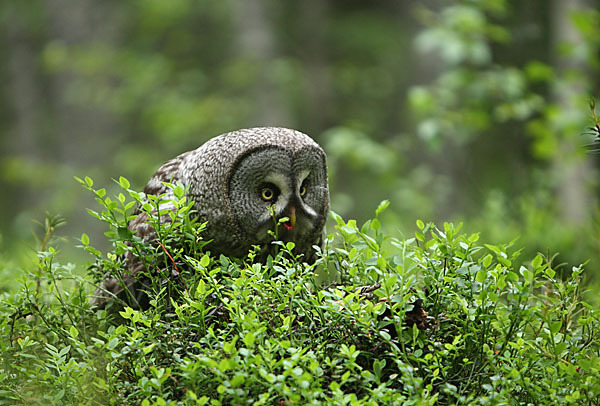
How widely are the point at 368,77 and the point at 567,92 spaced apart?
632cm

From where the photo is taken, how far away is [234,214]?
Result: 306 centimetres

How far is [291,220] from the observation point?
Result: 3.08 meters

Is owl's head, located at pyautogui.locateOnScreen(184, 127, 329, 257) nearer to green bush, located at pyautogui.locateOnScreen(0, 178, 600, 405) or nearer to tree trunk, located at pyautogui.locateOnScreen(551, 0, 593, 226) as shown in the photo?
green bush, located at pyautogui.locateOnScreen(0, 178, 600, 405)

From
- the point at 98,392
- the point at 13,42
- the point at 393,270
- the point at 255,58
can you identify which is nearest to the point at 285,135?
the point at 393,270

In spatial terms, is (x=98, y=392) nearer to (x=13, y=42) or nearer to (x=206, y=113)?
(x=206, y=113)

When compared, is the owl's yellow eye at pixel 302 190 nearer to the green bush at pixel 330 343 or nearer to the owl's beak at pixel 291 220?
the owl's beak at pixel 291 220

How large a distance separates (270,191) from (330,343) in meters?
1.12

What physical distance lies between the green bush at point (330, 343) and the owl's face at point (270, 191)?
2.10 feet

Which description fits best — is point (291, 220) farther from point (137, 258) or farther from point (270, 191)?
point (137, 258)

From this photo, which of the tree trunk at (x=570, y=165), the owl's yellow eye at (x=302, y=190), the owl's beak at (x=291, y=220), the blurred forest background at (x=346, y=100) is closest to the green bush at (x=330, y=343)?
the owl's beak at (x=291, y=220)

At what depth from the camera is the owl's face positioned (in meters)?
3.07

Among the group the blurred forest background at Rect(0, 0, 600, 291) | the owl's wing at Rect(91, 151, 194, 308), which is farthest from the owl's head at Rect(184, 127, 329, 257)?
the blurred forest background at Rect(0, 0, 600, 291)

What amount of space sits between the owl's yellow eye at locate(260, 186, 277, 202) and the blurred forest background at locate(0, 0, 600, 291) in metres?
1.12

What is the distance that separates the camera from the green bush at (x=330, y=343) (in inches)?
77.2
